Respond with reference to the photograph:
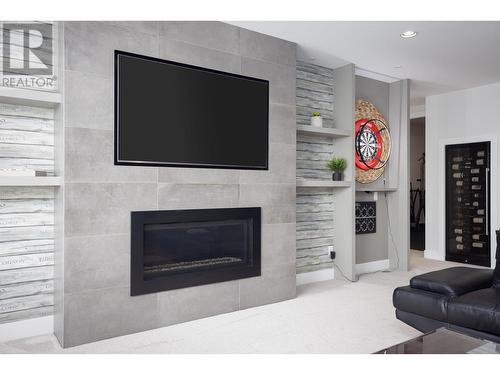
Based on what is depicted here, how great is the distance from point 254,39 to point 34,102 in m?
1.97

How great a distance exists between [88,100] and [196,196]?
43.7 inches

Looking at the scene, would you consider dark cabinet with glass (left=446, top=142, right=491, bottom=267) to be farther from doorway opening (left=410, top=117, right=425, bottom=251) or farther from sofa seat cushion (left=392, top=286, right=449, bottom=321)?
sofa seat cushion (left=392, top=286, right=449, bottom=321)

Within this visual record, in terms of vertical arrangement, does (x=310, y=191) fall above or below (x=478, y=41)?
below

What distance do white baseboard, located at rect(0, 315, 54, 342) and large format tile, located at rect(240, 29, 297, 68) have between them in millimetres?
2741

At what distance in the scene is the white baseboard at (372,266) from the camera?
526cm

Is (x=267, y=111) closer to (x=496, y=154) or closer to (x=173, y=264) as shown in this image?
(x=173, y=264)

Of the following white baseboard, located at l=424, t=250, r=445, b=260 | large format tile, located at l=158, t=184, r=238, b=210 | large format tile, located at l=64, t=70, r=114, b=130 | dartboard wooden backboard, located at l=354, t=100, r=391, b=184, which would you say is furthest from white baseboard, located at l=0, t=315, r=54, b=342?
white baseboard, located at l=424, t=250, r=445, b=260

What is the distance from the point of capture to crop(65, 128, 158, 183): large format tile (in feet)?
9.15

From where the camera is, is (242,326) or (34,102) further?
(242,326)

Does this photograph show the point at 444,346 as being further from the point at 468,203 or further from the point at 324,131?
the point at 468,203

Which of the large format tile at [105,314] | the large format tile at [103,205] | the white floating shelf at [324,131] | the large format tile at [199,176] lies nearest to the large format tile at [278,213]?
the large format tile at [199,176]

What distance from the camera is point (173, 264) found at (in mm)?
3334

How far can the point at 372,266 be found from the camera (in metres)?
5.40
